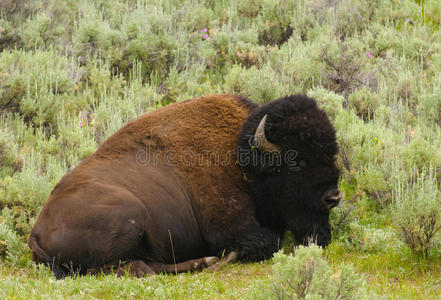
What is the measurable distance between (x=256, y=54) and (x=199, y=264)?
6.13 m

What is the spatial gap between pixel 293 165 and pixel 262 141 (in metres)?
0.37

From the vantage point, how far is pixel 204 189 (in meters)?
5.32

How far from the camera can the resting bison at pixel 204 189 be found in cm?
489

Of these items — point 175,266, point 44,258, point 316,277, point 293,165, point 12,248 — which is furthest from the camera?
point 12,248

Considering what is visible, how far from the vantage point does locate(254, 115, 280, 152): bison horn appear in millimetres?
5180

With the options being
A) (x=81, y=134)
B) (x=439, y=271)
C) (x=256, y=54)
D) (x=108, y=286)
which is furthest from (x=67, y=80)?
(x=439, y=271)

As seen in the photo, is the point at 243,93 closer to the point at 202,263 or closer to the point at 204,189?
the point at 204,189

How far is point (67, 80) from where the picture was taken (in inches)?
369

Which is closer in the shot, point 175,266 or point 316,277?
point 316,277

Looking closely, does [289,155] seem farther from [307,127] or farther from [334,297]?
[334,297]

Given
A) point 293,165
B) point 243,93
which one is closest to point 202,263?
point 293,165

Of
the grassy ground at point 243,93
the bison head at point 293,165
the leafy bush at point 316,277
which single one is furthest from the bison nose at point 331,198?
the leafy bush at point 316,277

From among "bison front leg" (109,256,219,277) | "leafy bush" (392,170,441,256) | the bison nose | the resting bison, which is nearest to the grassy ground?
"leafy bush" (392,170,441,256)

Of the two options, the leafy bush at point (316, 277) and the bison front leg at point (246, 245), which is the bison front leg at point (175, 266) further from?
the leafy bush at point (316, 277)
